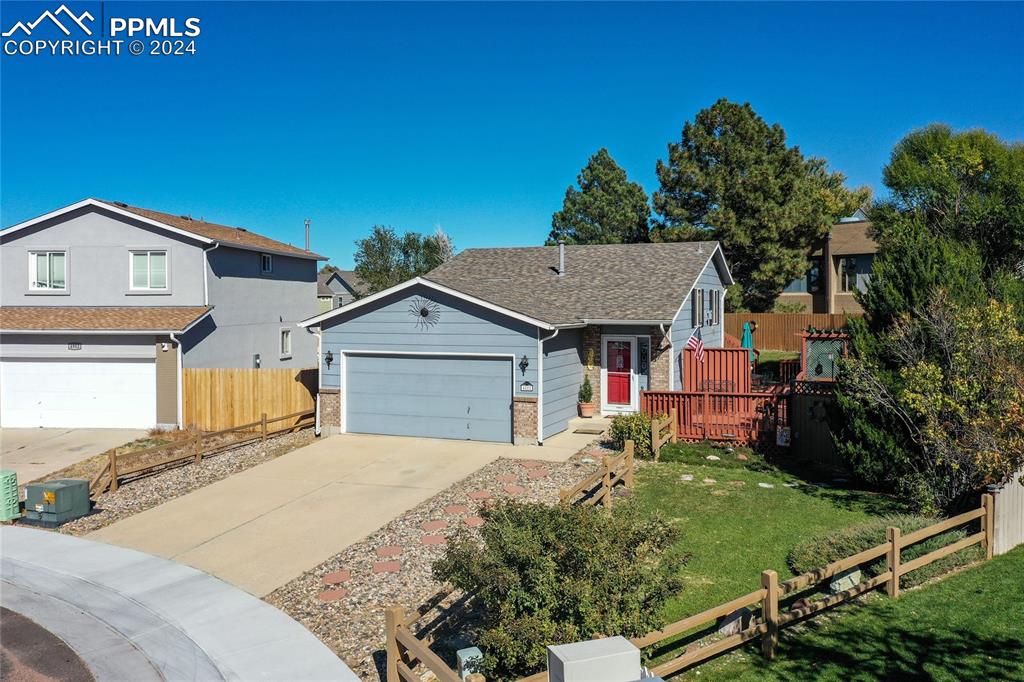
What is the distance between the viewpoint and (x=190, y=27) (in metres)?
16.3

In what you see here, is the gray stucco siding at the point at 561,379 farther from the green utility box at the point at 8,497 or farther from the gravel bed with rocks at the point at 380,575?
the green utility box at the point at 8,497

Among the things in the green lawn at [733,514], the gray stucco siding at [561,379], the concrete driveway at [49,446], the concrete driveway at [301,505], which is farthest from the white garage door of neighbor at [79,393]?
the green lawn at [733,514]

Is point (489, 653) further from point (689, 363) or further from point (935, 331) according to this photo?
point (689, 363)

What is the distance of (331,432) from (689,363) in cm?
991

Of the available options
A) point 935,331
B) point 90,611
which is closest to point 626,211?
point 935,331

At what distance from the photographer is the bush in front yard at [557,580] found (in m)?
6.32

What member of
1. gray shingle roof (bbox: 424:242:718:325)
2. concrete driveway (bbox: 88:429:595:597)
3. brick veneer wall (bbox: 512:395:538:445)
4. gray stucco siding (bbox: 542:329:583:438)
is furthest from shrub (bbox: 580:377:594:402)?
brick veneer wall (bbox: 512:395:538:445)

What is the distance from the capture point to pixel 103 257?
74.0 feet

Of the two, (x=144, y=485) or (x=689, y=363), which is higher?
(x=689, y=363)

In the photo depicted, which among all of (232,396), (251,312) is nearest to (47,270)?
(251,312)

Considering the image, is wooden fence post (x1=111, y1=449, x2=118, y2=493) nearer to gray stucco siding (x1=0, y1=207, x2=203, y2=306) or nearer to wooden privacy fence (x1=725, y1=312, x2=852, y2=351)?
gray stucco siding (x1=0, y1=207, x2=203, y2=306)

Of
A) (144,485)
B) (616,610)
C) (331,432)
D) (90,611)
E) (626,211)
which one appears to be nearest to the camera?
(616,610)

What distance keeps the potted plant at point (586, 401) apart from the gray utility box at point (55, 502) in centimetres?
1244

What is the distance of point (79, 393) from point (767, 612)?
68.1ft
